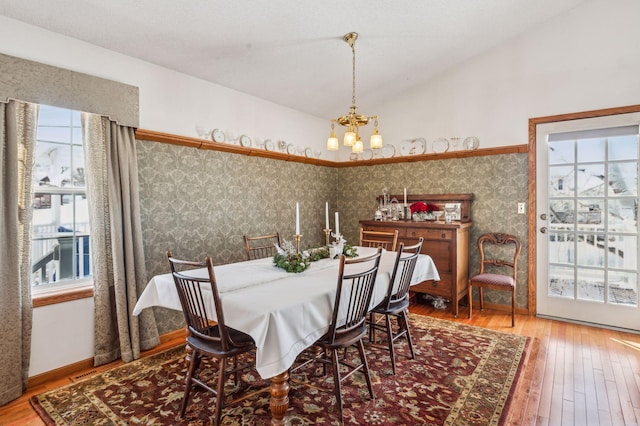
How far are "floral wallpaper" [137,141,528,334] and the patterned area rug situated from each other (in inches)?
34.1

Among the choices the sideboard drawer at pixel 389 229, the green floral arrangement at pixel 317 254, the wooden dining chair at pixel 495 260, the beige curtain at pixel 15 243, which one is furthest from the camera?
the sideboard drawer at pixel 389 229

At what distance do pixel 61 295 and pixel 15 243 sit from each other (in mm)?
508

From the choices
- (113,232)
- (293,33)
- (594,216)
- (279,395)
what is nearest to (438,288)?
(594,216)

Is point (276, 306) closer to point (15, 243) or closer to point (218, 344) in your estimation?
point (218, 344)

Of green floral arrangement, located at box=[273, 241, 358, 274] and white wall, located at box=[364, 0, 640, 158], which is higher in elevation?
white wall, located at box=[364, 0, 640, 158]

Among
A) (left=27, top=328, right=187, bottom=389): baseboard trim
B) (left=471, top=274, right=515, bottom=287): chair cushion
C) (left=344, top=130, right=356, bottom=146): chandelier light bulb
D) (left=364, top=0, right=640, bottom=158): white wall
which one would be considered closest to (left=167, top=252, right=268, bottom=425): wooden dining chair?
(left=27, top=328, right=187, bottom=389): baseboard trim

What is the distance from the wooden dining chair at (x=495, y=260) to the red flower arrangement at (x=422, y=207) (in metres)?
0.65

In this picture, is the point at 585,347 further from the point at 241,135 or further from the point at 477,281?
the point at 241,135

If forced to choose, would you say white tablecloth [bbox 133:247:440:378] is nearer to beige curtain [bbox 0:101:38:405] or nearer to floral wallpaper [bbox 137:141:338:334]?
beige curtain [bbox 0:101:38:405]

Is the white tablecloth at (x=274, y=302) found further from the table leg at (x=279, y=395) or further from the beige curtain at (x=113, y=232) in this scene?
the beige curtain at (x=113, y=232)

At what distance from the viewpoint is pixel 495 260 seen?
404cm

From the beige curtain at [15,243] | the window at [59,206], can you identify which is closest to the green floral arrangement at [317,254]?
the window at [59,206]

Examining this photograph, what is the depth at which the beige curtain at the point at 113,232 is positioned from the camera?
2727 millimetres

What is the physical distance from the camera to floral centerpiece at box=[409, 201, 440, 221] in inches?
168
